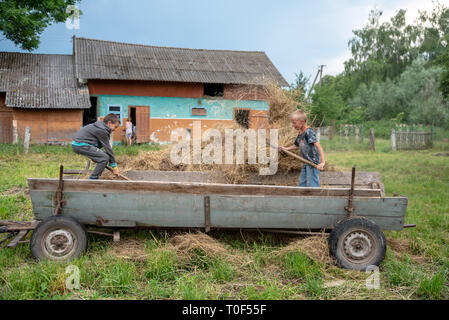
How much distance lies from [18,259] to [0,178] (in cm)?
467

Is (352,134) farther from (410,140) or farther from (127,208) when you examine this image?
(127,208)

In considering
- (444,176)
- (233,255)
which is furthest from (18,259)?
(444,176)

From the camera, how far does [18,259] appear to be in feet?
11.7

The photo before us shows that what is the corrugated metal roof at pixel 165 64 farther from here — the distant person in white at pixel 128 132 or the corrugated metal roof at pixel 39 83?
the distant person in white at pixel 128 132

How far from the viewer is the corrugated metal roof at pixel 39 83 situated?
16.2m

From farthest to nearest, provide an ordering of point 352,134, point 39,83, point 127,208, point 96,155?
point 352,134, point 39,83, point 96,155, point 127,208

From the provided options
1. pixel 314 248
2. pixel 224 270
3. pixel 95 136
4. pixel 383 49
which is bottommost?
pixel 224 270

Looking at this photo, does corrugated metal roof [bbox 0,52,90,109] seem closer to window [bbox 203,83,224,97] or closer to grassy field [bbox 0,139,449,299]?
window [bbox 203,83,224,97]

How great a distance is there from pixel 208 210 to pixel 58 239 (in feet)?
4.80

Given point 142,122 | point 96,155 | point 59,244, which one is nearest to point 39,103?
point 142,122

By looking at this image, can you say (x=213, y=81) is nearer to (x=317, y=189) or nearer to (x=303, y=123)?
(x=303, y=123)

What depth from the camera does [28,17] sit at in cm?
1680

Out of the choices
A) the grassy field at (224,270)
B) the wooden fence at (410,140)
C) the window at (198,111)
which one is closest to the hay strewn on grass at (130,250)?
the grassy field at (224,270)

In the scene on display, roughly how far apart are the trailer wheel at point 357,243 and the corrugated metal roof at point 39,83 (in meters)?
15.5
